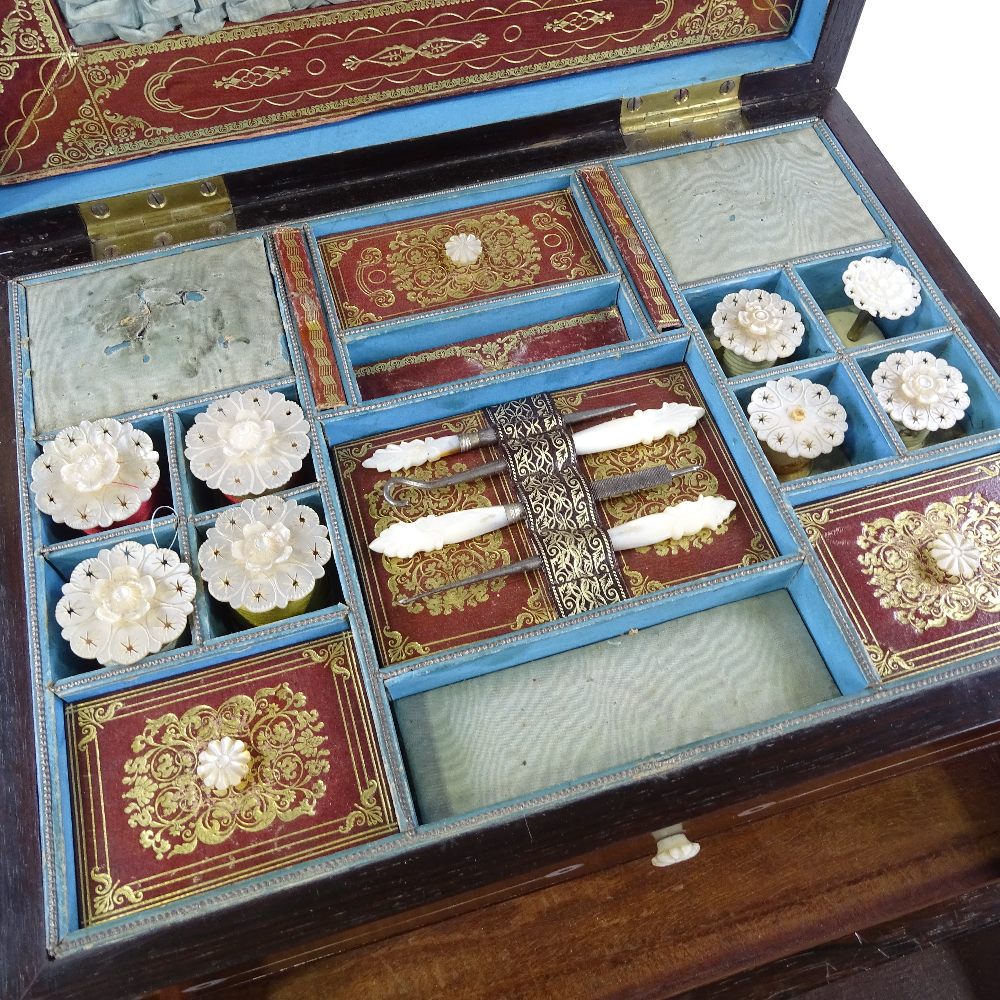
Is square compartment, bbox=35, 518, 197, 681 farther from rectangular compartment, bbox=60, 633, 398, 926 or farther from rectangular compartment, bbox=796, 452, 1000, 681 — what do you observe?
rectangular compartment, bbox=796, 452, 1000, 681

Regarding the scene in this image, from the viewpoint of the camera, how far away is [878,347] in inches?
81.7

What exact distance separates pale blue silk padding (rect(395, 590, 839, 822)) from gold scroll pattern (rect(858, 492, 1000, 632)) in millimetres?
205

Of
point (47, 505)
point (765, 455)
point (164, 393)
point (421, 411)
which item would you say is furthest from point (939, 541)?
point (47, 505)

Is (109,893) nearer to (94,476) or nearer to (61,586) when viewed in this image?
(61,586)

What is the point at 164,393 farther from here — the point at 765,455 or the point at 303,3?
the point at 765,455

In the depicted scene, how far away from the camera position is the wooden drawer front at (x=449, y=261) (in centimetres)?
222

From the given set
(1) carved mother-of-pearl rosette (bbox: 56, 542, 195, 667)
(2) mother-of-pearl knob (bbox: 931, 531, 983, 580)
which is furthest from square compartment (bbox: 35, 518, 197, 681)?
(2) mother-of-pearl knob (bbox: 931, 531, 983, 580)

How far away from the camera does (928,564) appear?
1836mm

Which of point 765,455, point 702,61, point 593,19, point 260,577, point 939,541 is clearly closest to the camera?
point 260,577

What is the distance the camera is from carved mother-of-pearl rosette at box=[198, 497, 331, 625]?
1.67m

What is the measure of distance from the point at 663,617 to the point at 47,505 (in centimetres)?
135

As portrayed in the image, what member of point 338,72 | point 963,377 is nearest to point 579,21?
point 338,72

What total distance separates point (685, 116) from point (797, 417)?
1060mm

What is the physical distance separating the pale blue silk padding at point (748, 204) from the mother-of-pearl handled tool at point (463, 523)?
0.60 metres
